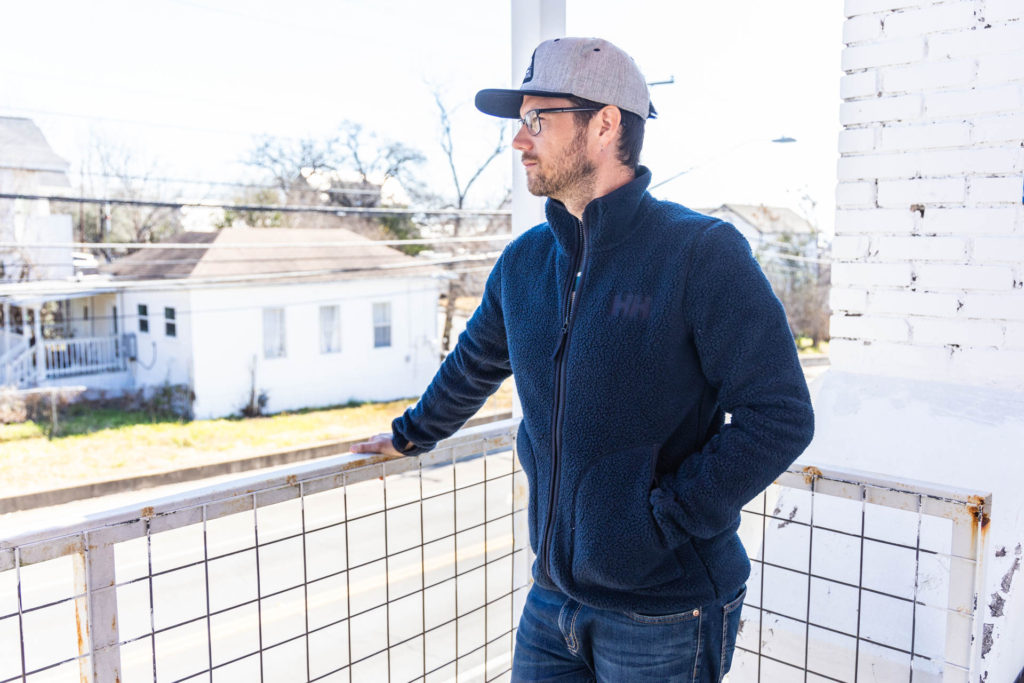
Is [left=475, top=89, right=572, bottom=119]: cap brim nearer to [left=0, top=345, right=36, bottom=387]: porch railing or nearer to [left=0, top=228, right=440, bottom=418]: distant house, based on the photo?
[left=0, top=228, right=440, bottom=418]: distant house

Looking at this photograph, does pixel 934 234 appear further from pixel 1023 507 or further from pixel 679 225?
pixel 679 225

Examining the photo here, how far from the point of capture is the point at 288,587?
5.44 ft

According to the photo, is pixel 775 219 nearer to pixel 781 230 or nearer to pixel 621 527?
pixel 781 230

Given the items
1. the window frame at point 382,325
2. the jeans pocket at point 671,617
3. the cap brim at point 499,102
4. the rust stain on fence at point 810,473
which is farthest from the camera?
the window frame at point 382,325

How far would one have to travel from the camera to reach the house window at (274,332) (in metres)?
16.8

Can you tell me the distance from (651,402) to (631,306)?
0.53 feet

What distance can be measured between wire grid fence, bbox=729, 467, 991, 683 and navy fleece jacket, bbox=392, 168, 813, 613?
49 cm

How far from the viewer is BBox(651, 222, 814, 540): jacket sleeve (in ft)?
3.89

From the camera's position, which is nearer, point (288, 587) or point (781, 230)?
point (288, 587)

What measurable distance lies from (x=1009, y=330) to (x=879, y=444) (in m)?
0.52

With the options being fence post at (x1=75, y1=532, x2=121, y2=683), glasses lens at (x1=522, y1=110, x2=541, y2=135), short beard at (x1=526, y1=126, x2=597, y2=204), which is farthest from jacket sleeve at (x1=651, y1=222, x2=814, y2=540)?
fence post at (x1=75, y1=532, x2=121, y2=683)

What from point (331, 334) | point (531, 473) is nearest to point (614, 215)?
point (531, 473)

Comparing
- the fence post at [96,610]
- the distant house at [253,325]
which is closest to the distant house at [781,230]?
the distant house at [253,325]

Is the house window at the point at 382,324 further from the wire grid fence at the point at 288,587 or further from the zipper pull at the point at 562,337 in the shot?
the zipper pull at the point at 562,337
